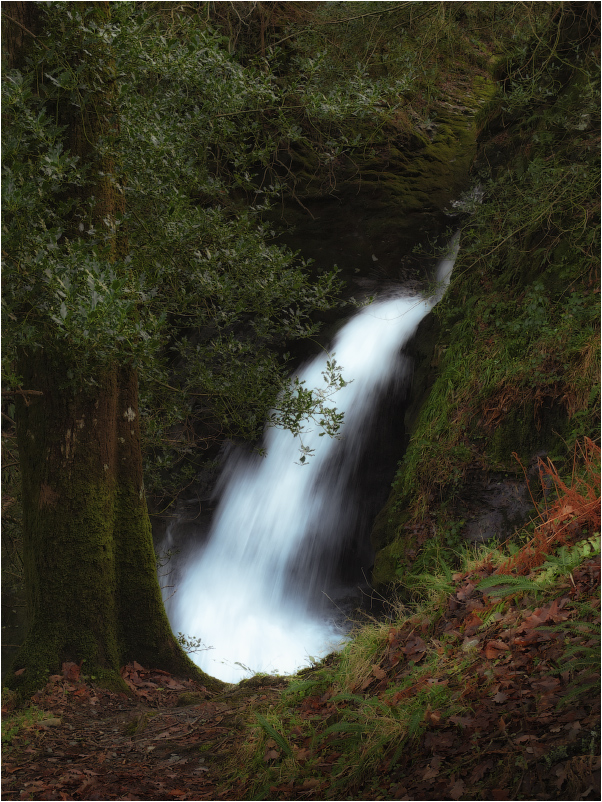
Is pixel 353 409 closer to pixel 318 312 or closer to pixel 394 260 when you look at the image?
pixel 318 312

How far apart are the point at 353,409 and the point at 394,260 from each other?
380 cm

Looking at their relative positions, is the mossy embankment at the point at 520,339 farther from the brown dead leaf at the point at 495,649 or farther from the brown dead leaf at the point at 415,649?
the brown dead leaf at the point at 495,649

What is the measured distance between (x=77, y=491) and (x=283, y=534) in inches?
183

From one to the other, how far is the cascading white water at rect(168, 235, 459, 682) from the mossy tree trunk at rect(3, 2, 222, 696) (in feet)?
11.4

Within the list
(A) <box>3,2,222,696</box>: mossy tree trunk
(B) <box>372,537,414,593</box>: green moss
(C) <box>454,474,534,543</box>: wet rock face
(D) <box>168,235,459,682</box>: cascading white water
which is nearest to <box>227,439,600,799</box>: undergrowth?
(C) <box>454,474,534,543</box>: wet rock face

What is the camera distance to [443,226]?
38.1 feet

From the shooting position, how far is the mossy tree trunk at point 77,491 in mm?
5090

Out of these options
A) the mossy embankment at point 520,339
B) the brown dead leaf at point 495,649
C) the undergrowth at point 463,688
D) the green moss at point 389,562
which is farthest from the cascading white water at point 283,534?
the brown dead leaf at point 495,649

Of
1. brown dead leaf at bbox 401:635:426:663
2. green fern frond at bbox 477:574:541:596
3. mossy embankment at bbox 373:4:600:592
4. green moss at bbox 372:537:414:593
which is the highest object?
mossy embankment at bbox 373:4:600:592

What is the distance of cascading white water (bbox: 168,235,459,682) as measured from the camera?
878cm

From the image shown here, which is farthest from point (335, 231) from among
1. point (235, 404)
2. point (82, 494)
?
point (82, 494)

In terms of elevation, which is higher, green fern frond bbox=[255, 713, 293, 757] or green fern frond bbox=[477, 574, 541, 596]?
green fern frond bbox=[477, 574, 541, 596]

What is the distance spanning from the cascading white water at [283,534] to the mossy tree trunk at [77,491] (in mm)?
3486

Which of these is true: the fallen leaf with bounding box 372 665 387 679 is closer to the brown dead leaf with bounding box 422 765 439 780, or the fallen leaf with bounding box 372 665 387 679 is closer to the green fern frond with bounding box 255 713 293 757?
the green fern frond with bounding box 255 713 293 757
